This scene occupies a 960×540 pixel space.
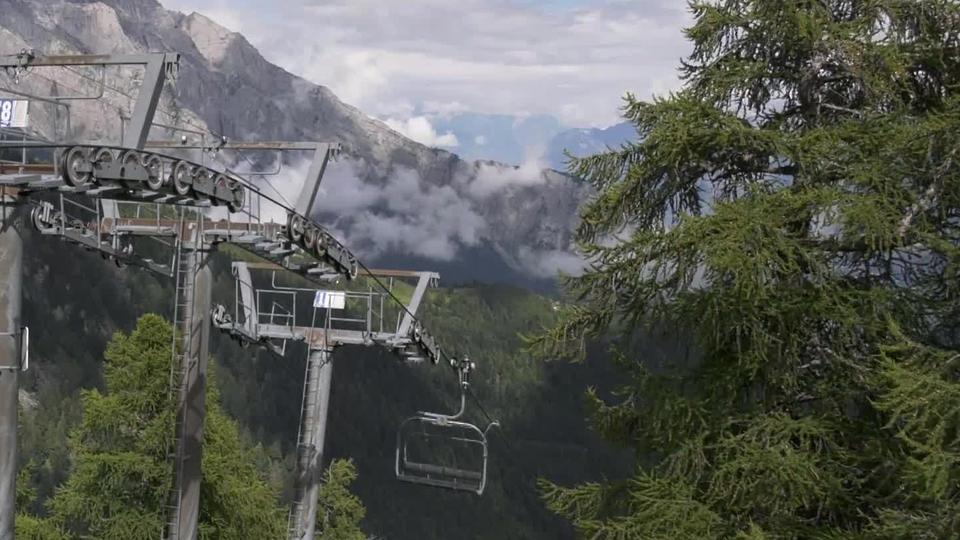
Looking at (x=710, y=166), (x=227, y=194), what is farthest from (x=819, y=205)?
(x=227, y=194)

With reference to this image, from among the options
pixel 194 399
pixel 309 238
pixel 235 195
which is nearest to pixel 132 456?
pixel 194 399

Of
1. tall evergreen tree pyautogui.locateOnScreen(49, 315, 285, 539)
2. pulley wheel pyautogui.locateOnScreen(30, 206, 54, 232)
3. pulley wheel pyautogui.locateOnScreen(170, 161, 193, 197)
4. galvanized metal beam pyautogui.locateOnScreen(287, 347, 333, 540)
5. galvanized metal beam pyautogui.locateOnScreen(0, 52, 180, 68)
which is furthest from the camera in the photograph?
tall evergreen tree pyautogui.locateOnScreen(49, 315, 285, 539)

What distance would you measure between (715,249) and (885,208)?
162 cm

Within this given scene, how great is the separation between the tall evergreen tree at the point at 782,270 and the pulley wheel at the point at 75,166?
16.5ft

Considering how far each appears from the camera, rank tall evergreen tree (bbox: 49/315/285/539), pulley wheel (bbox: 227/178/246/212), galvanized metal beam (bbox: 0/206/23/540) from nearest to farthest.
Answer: galvanized metal beam (bbox: 0/206/23/540), pulley wheel (bbox: 227/178/246/212), tall evergreen tree (bbox: 49/315/285/539)

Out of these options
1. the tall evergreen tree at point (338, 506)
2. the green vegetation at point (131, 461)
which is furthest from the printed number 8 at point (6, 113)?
the tall evergreen tree at point (338, 506)

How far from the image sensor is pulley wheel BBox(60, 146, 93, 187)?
10297 millimetres

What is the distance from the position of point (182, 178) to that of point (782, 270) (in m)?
5.66

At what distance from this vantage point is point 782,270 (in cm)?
1169

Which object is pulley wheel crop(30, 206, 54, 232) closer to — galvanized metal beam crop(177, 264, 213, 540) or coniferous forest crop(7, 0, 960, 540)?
galvanized metal beam crop(177, 264, 213, 540)

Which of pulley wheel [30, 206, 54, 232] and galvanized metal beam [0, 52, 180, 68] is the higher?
galvanized metal beam [0, 52, 180, 68]

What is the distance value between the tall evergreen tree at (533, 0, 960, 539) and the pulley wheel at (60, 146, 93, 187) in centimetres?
501

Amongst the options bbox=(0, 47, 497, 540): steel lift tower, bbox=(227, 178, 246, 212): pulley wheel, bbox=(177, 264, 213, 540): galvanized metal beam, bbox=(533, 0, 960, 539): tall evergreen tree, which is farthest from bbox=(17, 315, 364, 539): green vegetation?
bbox=(533, 0, 960, 539): tall evergreen tree

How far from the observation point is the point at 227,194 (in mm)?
12938
